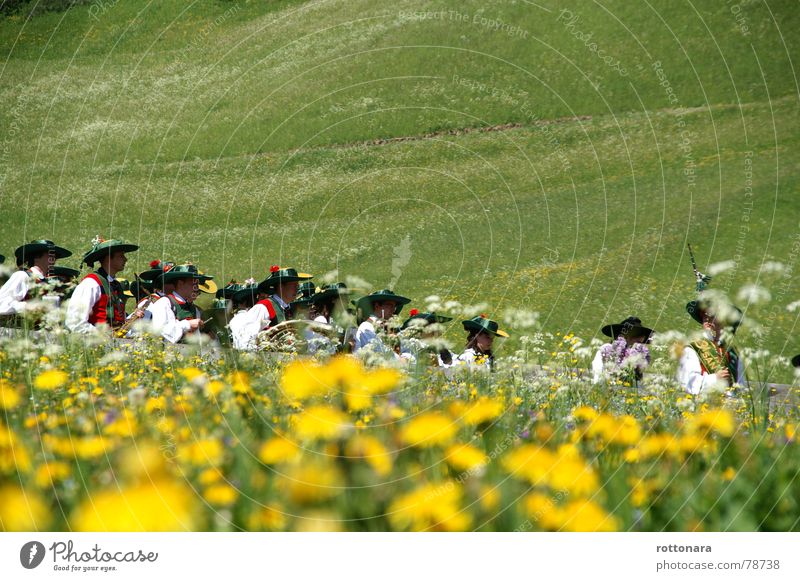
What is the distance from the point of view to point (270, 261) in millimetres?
37469

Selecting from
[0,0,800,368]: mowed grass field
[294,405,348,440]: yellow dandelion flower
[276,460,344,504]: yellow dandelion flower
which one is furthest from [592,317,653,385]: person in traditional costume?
[0,0,800,368]: mowed grass field

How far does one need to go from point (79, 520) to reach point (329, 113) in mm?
52534

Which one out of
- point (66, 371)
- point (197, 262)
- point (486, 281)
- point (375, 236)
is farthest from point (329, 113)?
point (66, 371)

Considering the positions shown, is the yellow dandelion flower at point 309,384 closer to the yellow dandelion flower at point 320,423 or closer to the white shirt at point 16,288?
the yellow dandelion flower at point 320,423

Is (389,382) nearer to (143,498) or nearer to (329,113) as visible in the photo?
(143,498)

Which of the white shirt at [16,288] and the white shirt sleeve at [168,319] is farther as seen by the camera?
the white shirt at [16,288]

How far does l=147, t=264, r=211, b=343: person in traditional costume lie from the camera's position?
11344mm

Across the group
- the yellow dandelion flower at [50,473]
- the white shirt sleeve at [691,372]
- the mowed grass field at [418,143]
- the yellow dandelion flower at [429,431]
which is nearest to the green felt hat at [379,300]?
the white shirt sleeve at [691,372]

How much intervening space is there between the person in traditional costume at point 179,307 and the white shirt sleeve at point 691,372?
18.7 feet

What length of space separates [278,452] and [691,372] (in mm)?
7340

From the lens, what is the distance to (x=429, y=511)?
2836 millimetres

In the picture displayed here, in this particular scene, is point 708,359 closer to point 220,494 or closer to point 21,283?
point 220,494

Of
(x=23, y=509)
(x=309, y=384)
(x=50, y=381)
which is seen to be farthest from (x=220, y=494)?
(x=50, y=381)

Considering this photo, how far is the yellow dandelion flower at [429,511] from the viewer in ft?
9.30
